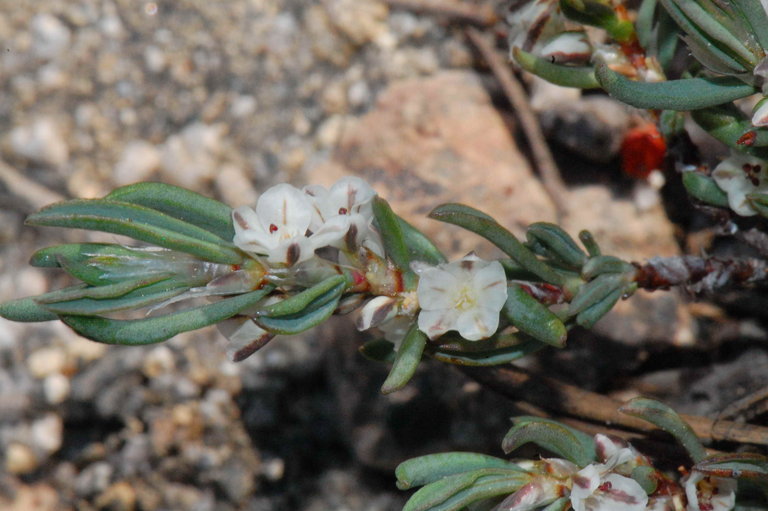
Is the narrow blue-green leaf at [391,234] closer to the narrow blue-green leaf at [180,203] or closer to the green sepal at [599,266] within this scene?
the narrow blue-green leaf at [180,203]

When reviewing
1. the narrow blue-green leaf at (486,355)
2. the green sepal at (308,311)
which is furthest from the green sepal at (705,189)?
the green sepal at (308,311)

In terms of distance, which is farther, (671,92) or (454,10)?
(454,10)

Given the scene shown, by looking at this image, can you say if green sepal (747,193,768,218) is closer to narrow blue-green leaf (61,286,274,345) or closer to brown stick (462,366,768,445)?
brown stick (462,366,768,445)

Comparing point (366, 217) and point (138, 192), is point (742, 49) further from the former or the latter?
point (138, 192)

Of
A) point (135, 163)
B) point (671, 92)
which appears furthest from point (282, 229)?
point (135, 163)

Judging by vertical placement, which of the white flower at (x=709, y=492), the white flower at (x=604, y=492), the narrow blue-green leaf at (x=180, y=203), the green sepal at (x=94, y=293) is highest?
the narrow blue-green leaf at (x=180, y=203)

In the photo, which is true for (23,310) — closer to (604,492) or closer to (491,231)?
(491,231)
